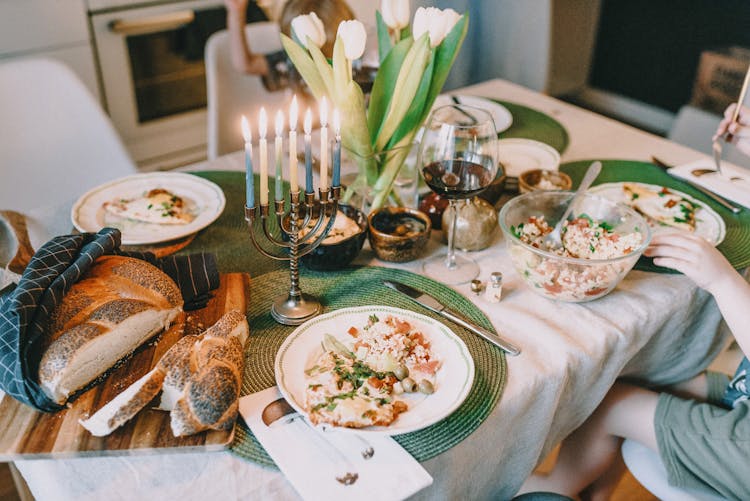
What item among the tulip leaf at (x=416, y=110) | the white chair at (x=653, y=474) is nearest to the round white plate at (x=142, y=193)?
the tulip leaf at (x=416, y=110)

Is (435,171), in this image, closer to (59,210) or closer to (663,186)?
(663,186)

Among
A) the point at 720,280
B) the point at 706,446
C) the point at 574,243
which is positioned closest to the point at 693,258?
the point at 720,280

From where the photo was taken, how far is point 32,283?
0.90 meters

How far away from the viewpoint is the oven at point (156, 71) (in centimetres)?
267

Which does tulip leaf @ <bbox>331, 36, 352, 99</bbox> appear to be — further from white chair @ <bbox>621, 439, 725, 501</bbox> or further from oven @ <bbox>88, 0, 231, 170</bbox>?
oven @ <bbox>88, 0, 231, 170</bbox>

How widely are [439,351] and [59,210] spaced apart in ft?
2.91

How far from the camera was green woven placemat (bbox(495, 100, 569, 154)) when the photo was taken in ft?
5.56

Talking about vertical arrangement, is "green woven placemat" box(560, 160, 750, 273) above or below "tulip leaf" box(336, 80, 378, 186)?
below

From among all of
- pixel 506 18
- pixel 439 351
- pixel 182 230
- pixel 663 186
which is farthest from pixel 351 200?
pixel 506 18

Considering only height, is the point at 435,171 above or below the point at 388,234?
above

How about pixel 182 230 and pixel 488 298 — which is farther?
pixel 182 230

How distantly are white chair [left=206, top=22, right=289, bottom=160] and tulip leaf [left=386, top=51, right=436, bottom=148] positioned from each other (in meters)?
0.91

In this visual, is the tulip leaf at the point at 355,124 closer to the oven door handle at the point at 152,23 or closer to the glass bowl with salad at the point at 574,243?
the glass bowl with salad at the point at 574,243

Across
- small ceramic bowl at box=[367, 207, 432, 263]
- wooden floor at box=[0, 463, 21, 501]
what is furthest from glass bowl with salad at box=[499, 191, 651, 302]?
wooden floor at box=[0, 463, 21, 501]
